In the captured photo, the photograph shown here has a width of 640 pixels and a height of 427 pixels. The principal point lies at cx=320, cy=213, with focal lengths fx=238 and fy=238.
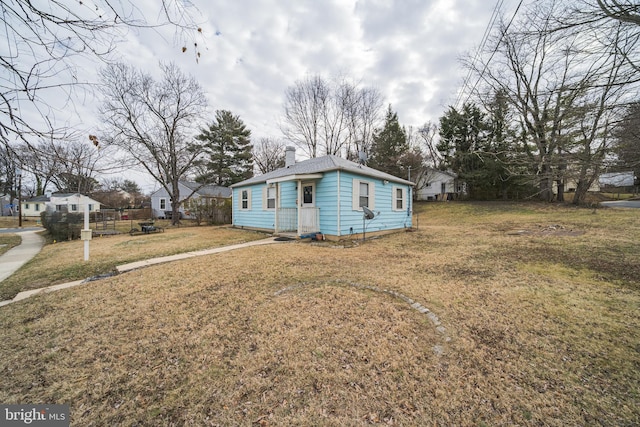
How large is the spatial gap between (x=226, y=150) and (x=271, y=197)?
23543 millimetres

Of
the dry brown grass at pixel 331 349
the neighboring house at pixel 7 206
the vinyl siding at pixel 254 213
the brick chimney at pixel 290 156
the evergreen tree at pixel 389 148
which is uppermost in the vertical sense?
the evergreen tree at pixel 389 148

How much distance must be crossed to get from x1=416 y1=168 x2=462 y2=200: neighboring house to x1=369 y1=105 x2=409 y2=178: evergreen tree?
3923 mm

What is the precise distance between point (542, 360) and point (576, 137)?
12.3 feet

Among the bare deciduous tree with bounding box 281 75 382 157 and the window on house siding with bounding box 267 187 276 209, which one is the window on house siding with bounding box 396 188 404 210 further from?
the bare deciduous tree with bounding box 281 75 382 157

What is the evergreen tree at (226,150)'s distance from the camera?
30234mm

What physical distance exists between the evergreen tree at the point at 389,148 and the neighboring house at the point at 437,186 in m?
3.92

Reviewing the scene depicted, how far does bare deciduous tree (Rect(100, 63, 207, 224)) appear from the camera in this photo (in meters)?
15.9

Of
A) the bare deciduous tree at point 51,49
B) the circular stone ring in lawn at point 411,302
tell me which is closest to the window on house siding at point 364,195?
the circular stone ring in lawn at point 411,302

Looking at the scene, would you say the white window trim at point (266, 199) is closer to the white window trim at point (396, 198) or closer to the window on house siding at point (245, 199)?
the window on house siding at point (245, 199)

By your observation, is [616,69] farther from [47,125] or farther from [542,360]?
[47,125]

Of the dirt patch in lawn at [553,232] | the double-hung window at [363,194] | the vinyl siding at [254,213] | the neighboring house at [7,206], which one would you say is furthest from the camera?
the neighboring house at [7,206]

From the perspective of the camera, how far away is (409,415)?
5.27 feet

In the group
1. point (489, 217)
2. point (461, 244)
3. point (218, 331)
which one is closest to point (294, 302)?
point (218, 331)

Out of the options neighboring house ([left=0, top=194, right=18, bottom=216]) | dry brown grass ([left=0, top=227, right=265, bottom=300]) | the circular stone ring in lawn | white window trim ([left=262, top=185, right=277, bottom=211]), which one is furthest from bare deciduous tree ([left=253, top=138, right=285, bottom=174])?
neighboring house ([left=0, top=194, right=18, bottom=216])
